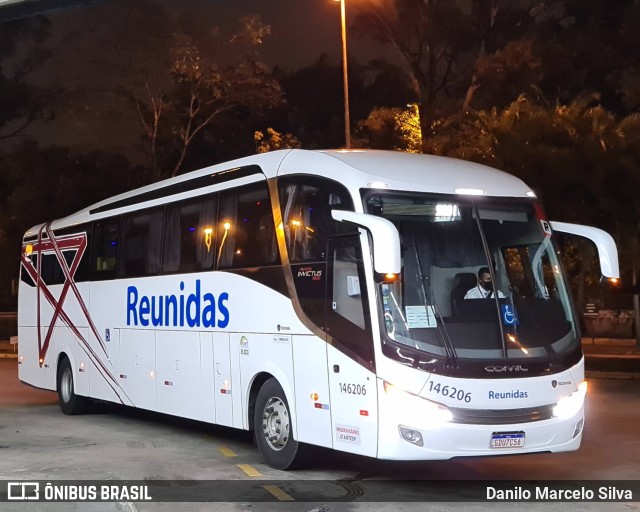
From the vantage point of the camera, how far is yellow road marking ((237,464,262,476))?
10938 millimetres

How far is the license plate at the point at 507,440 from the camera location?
9453mm

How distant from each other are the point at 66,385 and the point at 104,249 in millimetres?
2770

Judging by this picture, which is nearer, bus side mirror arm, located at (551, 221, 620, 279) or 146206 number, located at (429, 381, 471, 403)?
146206 number, located at (429, 381, 471, 403)

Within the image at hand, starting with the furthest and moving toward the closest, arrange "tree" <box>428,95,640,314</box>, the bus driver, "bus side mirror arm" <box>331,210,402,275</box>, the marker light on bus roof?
"tree" <box>428,95,640,314</box> < the marker light on bus roof < the bus driver < "bus side mirror arm" <box>331,210,402,275</box>

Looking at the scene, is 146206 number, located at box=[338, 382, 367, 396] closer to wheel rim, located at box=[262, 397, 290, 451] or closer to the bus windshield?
the bus windshield

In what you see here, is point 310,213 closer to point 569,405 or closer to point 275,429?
point 275,429

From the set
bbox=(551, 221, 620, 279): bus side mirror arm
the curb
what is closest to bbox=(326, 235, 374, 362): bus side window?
bbox=(551, 221, 620, 279): bus side mirror arm

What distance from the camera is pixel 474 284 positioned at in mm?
9852

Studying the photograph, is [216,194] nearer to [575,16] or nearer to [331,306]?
[331,306]

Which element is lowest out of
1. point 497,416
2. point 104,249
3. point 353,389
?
point 497,416

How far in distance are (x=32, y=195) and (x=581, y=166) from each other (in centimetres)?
2664

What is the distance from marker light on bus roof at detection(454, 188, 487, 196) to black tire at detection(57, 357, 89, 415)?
30.0 feet

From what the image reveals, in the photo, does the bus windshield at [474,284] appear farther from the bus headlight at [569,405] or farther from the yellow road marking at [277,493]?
the yellow road marking at [277,493]

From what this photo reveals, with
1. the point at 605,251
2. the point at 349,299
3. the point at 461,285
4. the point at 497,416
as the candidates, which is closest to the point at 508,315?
the point at 461,285
